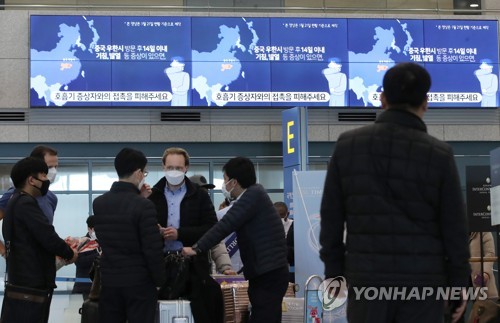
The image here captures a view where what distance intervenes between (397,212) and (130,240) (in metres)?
2.52

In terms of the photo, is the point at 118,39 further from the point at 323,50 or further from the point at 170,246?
the point at 170,246

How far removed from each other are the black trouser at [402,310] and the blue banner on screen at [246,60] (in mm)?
11710

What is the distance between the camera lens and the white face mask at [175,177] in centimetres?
600

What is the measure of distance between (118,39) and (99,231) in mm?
9564

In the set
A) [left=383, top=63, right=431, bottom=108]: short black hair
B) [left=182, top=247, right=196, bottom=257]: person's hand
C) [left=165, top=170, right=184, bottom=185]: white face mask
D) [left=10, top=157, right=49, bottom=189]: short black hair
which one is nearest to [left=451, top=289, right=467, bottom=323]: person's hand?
[left=383, top=63, right=431, bottom=108]: short black hair

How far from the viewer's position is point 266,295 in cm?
591

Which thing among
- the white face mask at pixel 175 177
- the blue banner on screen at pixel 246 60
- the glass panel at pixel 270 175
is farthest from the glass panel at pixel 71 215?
the white face mask at pixel 175 177

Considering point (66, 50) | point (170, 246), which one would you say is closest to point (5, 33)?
point (66, 50)

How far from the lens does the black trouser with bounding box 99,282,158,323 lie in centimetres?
537

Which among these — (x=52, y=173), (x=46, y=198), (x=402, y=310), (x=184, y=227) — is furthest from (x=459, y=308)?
(x=52, y=173)

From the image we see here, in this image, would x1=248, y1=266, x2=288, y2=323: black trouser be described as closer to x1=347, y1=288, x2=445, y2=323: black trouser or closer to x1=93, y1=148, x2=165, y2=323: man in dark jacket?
x1=93, y1=148, x2=165, y2=323: man in dark jacket

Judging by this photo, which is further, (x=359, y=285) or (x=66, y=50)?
(x=66, y=50)

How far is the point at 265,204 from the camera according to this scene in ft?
19.5

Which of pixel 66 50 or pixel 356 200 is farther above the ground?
pixel 66 50
